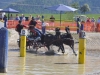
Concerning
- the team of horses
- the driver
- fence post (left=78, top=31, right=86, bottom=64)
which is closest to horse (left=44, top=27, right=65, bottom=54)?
the team of horses

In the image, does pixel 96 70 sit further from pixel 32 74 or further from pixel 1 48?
pixel 1 48

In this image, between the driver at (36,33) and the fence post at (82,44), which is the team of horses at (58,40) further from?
the fence post at (82,44)

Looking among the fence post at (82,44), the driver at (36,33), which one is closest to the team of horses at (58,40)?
the driver at (36,33)

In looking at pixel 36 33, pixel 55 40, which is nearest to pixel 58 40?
pixel 55 40

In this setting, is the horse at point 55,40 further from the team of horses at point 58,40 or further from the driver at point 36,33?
the driver at point 36,33

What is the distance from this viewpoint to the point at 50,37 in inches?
994

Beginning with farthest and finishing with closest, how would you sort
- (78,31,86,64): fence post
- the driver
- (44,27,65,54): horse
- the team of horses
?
1. the driver
2. (44,27,65,54): horse
3. the team of horses
4. (78,31,86,64): fence post

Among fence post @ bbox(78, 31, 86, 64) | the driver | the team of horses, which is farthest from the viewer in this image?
the driver

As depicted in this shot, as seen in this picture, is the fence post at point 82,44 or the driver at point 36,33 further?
the driver at point 36,33

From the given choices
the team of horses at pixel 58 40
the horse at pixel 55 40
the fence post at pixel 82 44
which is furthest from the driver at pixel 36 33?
the fence post at pixel 82 44

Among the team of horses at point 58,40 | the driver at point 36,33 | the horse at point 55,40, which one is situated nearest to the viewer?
the team of horses at point 58,40

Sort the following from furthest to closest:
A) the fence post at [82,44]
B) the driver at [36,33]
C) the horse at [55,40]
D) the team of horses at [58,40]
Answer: the driver at [36,33] → the horse at [55,40] → the team of horses at [58,40] → the fence post at [82,44]

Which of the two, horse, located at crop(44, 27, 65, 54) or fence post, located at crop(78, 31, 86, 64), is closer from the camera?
fence post, located at crop(78, 31, 86, 64)

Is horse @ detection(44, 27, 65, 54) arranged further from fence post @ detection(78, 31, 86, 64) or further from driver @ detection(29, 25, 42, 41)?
fence post @ detection(78, 31, 86, 64)
